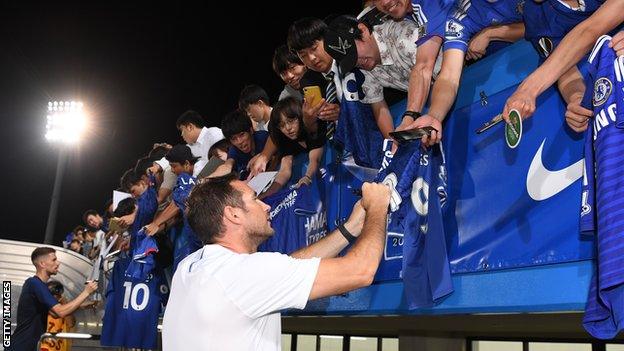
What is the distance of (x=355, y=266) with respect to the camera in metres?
2.37

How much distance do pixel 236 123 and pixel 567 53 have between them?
3613 millimetres

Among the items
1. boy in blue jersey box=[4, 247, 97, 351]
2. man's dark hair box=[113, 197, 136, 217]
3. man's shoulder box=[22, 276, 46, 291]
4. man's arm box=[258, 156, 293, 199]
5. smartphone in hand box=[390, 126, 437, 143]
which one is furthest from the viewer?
man's dark hair box=[113, 197, 136, 217]

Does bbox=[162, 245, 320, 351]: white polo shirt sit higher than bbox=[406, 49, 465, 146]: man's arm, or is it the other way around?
bbox=[406, 49, 465, 146]: man's arm

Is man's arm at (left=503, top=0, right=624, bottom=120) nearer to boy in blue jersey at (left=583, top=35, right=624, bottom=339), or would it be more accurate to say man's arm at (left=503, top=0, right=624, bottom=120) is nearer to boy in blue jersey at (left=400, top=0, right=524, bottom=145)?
boy in blue jersey at (left=583, top=35, right=624, bottom=339)

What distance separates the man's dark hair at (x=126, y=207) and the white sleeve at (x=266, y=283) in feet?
20.4

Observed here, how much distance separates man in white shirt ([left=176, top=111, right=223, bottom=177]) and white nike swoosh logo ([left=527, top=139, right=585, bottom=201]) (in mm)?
4693

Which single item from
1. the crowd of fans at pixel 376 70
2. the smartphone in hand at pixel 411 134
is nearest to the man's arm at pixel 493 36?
the crowd of fans at pixel 376 70

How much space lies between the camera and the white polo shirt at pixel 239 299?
2.28m

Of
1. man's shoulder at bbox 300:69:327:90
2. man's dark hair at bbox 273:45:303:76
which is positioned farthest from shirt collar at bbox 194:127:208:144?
man's shoulder at bbox 300:69:327:90

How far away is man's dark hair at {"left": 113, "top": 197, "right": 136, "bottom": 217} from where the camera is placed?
820 cm

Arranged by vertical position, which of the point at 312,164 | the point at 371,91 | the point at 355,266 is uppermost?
the point at 371,91

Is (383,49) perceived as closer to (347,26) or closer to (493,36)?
(347,26)

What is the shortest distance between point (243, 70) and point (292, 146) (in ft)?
40.1

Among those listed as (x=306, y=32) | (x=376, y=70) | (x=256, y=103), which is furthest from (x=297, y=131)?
(x=376, y=70)
